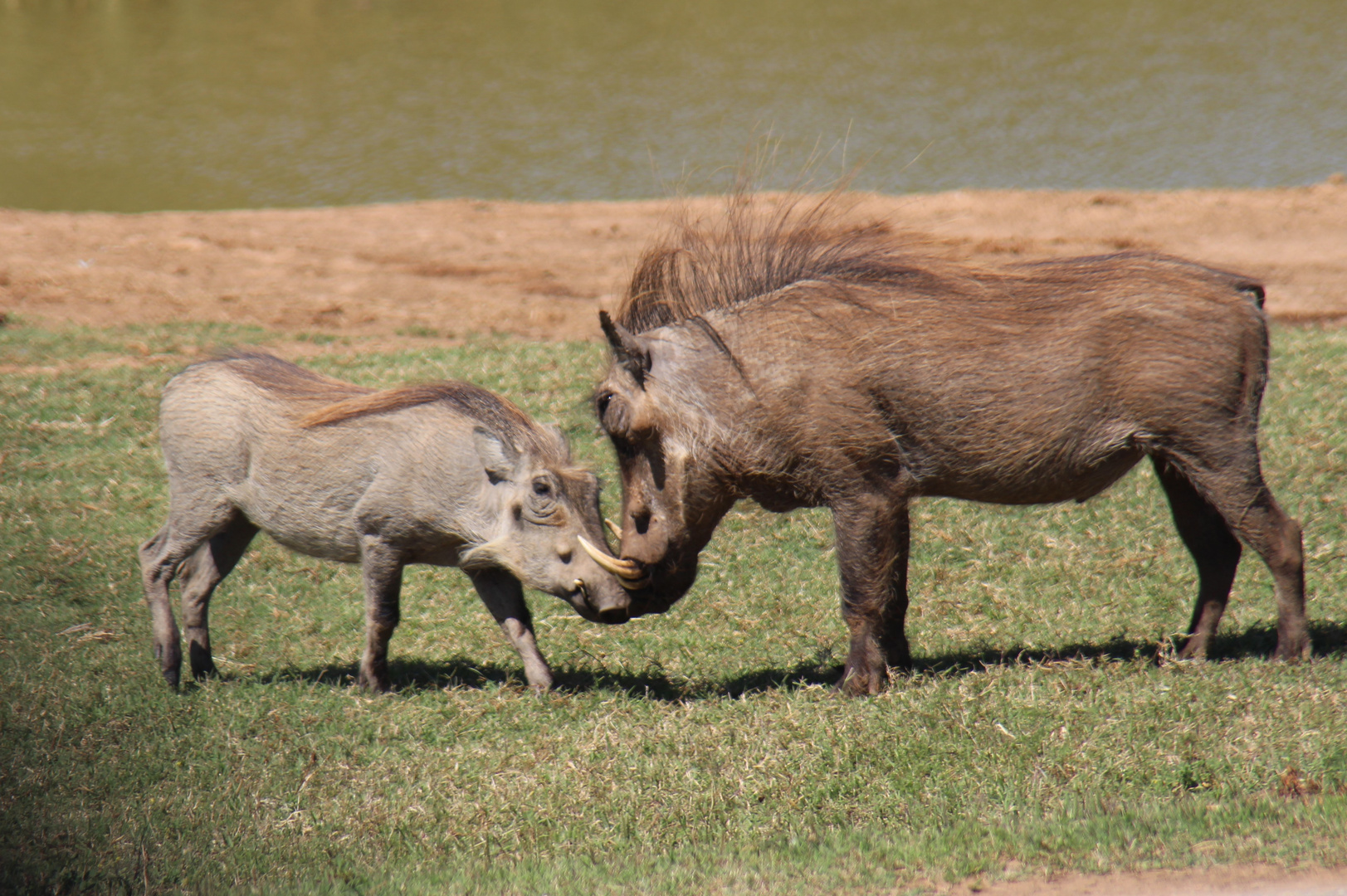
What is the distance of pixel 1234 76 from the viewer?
17297 millimetres

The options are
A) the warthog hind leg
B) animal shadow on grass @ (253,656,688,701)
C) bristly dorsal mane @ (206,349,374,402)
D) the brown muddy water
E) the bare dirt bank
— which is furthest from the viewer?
the brown muddy water

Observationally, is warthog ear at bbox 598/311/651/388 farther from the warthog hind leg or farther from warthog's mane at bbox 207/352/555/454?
the warthog hind leg

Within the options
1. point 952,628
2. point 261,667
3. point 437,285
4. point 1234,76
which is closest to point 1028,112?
point 1234,76

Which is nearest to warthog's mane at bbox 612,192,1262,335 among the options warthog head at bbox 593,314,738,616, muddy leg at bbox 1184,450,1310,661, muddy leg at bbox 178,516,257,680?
warthog head at bbox 593,314,738,616

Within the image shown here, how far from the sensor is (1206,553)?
4.40 meters

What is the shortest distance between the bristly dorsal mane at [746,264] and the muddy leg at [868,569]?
766 millimetres

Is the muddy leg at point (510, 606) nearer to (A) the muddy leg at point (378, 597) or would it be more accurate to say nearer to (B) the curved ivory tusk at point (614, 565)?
(A) the muddy leg at point (378, 597)

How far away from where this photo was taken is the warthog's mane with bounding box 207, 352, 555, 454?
4430 mm

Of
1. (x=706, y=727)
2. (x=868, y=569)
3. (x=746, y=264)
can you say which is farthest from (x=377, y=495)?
(x=868, y=569)

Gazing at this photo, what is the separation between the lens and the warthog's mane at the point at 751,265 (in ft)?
14.2

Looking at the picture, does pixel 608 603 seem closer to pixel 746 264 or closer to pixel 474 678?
pixel 474 678

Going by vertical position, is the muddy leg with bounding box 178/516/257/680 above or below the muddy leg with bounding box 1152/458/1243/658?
below

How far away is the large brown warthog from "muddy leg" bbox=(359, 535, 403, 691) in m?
0.84

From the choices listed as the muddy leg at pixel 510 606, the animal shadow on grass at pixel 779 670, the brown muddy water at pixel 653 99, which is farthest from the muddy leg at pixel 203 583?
the brown muddy water at pixel 653 99
